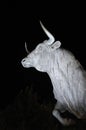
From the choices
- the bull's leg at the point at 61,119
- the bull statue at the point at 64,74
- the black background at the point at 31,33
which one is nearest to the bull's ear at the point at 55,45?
the bull statue at the point at 64,74

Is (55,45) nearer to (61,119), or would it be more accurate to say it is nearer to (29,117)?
(61,119)

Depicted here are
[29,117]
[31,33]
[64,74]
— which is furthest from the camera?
[31,33]

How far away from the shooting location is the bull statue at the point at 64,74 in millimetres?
2469

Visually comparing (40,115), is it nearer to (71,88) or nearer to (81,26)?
(71,88)

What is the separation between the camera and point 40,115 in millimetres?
2979

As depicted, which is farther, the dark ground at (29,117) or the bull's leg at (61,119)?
the dark ground at (29,117)

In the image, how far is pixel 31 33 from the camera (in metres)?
3.94

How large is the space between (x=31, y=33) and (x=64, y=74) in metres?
1.49

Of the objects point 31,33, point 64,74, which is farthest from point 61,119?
point 31,33

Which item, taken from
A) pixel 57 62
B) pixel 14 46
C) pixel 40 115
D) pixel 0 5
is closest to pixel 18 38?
pixel 14 46

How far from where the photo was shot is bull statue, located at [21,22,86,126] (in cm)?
247

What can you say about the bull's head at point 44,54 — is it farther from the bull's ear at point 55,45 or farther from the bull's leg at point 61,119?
the bull's leg at point 61,119

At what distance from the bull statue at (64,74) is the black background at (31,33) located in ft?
4.35

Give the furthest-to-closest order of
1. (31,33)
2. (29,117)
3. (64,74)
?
1. (31,33)
2. (29,117)
3. (64,74)
